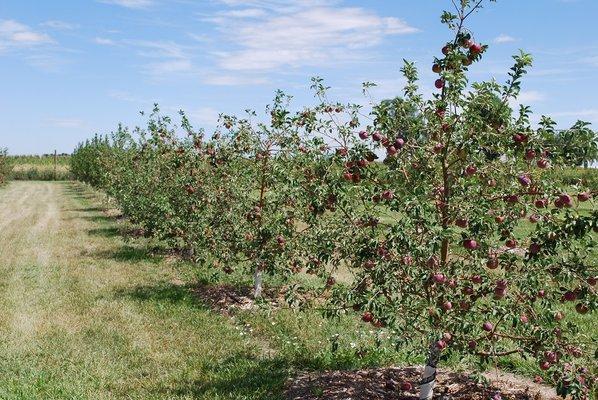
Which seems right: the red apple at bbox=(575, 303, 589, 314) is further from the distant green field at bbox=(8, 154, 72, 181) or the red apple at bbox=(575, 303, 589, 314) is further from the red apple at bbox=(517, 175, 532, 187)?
the distant green field at bbox=(8, 154, 72, 181)

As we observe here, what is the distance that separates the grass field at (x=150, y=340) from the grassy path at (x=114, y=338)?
0.02 meters

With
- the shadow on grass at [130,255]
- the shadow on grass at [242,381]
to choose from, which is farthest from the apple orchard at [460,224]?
the shadow on grass at [130,255]

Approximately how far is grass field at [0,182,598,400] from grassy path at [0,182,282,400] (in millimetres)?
16

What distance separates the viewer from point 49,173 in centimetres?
7506

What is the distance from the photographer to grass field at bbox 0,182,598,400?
6.89 meters

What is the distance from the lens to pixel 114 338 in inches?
348

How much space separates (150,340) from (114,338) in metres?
0.60

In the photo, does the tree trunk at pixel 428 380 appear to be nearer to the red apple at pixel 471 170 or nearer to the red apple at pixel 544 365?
the red apple at pixel 544 365

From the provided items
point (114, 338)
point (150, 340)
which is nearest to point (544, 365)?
point (150, 340)

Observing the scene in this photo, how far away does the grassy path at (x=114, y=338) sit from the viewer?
6875 mm

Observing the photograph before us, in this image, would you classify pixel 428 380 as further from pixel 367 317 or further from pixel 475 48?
pixel 475 48

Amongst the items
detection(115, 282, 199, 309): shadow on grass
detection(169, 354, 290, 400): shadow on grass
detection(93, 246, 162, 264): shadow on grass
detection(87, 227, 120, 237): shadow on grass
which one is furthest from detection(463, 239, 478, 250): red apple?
detection(87, 227, 120, 237): shadow on grass

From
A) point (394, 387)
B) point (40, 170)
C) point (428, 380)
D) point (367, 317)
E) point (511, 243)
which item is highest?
point (40, 170)

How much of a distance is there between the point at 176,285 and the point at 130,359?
181 inches
